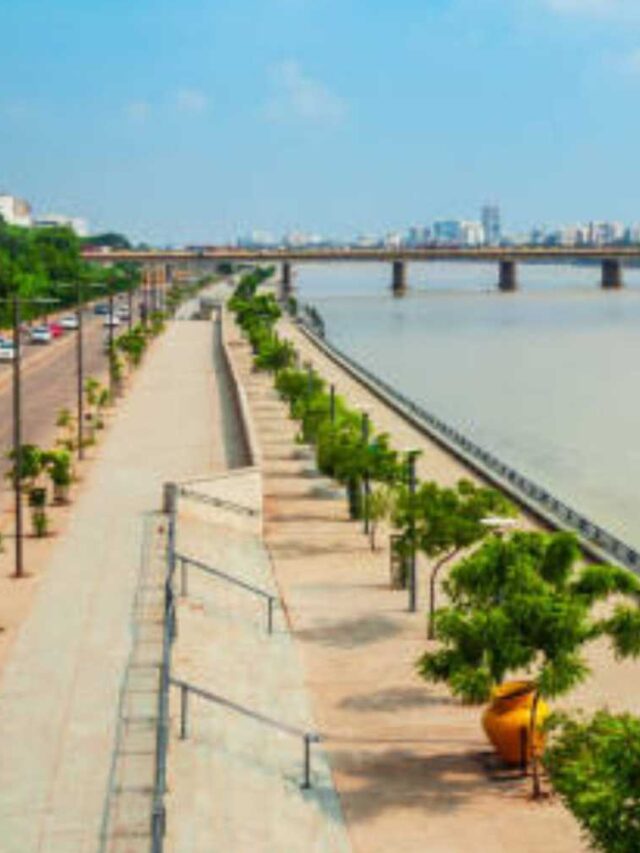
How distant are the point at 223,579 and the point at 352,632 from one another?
12.9ft

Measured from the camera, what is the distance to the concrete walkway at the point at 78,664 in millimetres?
18047

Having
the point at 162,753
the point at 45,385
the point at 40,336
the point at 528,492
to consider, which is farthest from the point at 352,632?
the point at 40,336

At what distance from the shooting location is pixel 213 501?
36.3 metres

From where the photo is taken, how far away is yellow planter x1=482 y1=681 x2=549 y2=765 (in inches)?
797

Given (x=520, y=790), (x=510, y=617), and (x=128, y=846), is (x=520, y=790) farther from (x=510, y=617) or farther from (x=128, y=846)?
(x=128, y=846)

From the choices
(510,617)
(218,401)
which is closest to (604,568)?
(510,617)

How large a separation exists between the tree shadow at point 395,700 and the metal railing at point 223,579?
4461 millimetres

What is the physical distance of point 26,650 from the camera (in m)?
24.8

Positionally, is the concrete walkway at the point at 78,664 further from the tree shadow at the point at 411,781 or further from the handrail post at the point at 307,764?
the tree shadow at the point at 411,781

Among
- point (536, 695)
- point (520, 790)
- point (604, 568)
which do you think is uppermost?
point (604, 568)

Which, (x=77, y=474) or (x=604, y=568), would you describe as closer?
(x=604, y=568)

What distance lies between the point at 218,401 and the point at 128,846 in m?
50.2

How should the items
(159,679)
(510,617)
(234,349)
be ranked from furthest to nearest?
1. (234,349)
2. (159,679)
3. (510,617)

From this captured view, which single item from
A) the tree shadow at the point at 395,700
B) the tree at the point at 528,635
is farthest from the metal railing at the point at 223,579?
the tree at the point at 528,635
